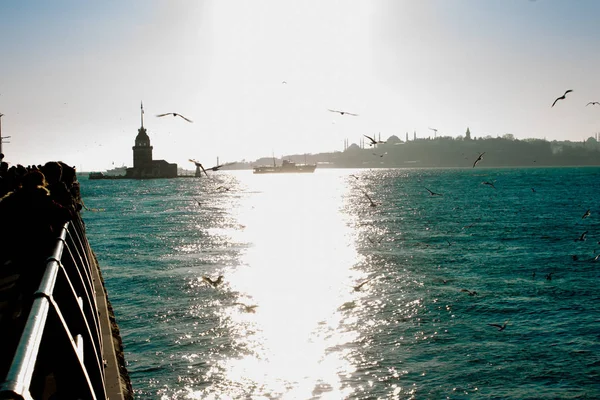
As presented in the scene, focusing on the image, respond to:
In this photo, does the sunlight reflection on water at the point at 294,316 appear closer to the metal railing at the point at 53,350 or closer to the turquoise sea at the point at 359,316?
the turquoise sea at the point at 359,316

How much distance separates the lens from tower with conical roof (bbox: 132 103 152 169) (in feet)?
605

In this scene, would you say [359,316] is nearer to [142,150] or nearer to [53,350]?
[53,350]

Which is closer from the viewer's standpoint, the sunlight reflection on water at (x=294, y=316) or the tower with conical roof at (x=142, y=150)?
the sunlight reflection on water at (x=294, y=316)

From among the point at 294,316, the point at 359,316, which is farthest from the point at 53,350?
the point at 294,316

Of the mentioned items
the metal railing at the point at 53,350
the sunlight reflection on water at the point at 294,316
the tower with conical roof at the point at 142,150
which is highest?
the tower with conical roof at the point at 142,150

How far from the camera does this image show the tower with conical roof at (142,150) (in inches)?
7264

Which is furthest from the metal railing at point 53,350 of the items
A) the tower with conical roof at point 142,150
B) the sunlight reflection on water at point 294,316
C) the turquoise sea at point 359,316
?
the tower with conical roof at point 142,150

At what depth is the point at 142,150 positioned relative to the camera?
18962 cm

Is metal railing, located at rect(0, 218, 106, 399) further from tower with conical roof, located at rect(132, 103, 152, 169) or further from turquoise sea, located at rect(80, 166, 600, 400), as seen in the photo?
tower with conical roof, located at rect(132, 103, 152, 169)

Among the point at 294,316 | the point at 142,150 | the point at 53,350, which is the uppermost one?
the point at 142,150

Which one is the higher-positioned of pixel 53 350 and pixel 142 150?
pixel 142 150

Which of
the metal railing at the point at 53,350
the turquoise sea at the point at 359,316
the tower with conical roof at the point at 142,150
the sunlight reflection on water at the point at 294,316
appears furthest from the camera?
the tower with conical roof at the point at 142,150

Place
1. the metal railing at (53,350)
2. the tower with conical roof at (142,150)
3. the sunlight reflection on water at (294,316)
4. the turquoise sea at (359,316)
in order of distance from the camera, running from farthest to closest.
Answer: the tower with conical roof at (142,150), the sunlight reflection on water at (294,316), the turquoise sea at (359,316), the metal railing at (53,350)

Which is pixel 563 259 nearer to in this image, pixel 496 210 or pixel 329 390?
pixel 329 390
